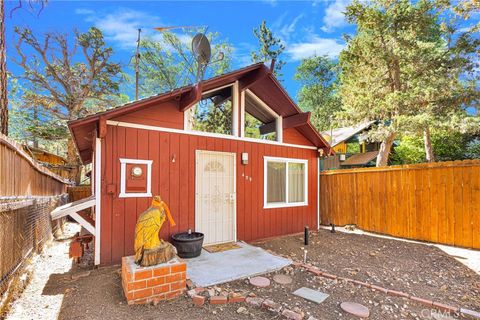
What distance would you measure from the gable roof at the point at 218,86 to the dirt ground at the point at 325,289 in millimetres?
2304

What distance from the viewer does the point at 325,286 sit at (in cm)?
348

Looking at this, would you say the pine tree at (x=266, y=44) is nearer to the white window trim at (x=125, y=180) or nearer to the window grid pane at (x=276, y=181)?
the window grid pane at (x=276, y=181)

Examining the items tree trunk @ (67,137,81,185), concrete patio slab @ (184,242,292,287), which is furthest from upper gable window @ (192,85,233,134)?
tree trunk @ (67,137,81,185)

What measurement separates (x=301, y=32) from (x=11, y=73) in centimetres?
1451

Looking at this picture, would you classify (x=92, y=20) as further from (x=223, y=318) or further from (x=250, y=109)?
(x=223, y=318)

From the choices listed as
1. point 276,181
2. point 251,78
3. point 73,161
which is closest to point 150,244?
point 276,181

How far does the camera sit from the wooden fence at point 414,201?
517 centimetres

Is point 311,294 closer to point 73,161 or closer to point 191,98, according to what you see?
point 191,98

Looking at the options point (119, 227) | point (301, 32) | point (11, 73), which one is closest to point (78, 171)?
point (11, 73)

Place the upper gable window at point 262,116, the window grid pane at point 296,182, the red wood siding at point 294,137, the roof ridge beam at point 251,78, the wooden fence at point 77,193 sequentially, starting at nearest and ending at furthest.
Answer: the roof ridge beam at point 251,78 → the upper gable window at point 262,116 → the red wood siding at point 294,137 → the window grid pane at point 296,182 → the wooden fence at point 77,193

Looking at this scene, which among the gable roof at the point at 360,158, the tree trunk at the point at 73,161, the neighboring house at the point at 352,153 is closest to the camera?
the tree trunk at the point at 73,161

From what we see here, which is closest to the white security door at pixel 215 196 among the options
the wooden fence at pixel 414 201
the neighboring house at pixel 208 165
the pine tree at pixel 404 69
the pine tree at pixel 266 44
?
the neighboring house at pixel 208 165

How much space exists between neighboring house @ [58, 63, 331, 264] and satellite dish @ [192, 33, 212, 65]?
614mm

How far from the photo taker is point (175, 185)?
4758 mm
